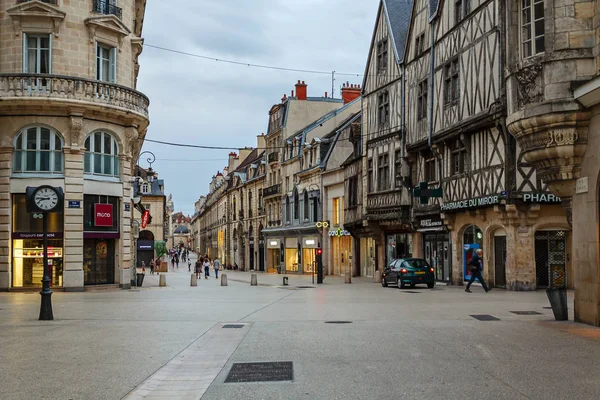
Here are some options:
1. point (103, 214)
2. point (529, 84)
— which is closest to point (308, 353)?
point (529, 84)

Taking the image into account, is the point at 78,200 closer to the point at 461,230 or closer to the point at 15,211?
the point at 15,211

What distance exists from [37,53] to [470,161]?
702 inches

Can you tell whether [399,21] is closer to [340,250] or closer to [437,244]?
[437,244]

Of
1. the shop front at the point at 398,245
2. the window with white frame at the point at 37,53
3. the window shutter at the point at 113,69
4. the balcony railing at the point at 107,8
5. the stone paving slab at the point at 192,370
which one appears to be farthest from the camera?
the shop front at the point at 398,245

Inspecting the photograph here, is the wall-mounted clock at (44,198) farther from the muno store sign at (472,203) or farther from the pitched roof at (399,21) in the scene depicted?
the pitched roof at (399,21)

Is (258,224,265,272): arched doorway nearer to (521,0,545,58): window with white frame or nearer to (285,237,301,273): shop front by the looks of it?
(285,237,301,273): shop front

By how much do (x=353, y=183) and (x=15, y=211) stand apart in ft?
69.9

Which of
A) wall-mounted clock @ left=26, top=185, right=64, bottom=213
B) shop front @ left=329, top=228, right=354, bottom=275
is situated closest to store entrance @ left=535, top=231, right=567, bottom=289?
wall-mounted clock @ left=26, top=185, right=64, bottom=213

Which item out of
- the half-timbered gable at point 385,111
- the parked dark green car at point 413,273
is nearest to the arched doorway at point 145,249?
the half-timbered gable at point 385,111

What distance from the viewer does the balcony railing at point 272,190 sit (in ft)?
192

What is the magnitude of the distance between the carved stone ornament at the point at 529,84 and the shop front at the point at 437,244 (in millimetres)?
16040

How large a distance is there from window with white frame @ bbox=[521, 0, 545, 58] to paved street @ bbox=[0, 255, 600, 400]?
5.82 m

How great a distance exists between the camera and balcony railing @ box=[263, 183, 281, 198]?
58656mm

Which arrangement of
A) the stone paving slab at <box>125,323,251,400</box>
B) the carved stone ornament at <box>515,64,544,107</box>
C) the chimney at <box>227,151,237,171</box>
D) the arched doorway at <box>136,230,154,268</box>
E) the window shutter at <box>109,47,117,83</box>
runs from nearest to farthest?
1. the stone paving slab at <box>125,323,251,400</box>
2. the carved stone ornament at <box>515,64,544,107</box>
3. the window shutter at <box>109,47,117,83</box>
4. the arched doorway at <box>136,230,154,268</box>
5. the chimney at <box>227,151,237,171</box>
